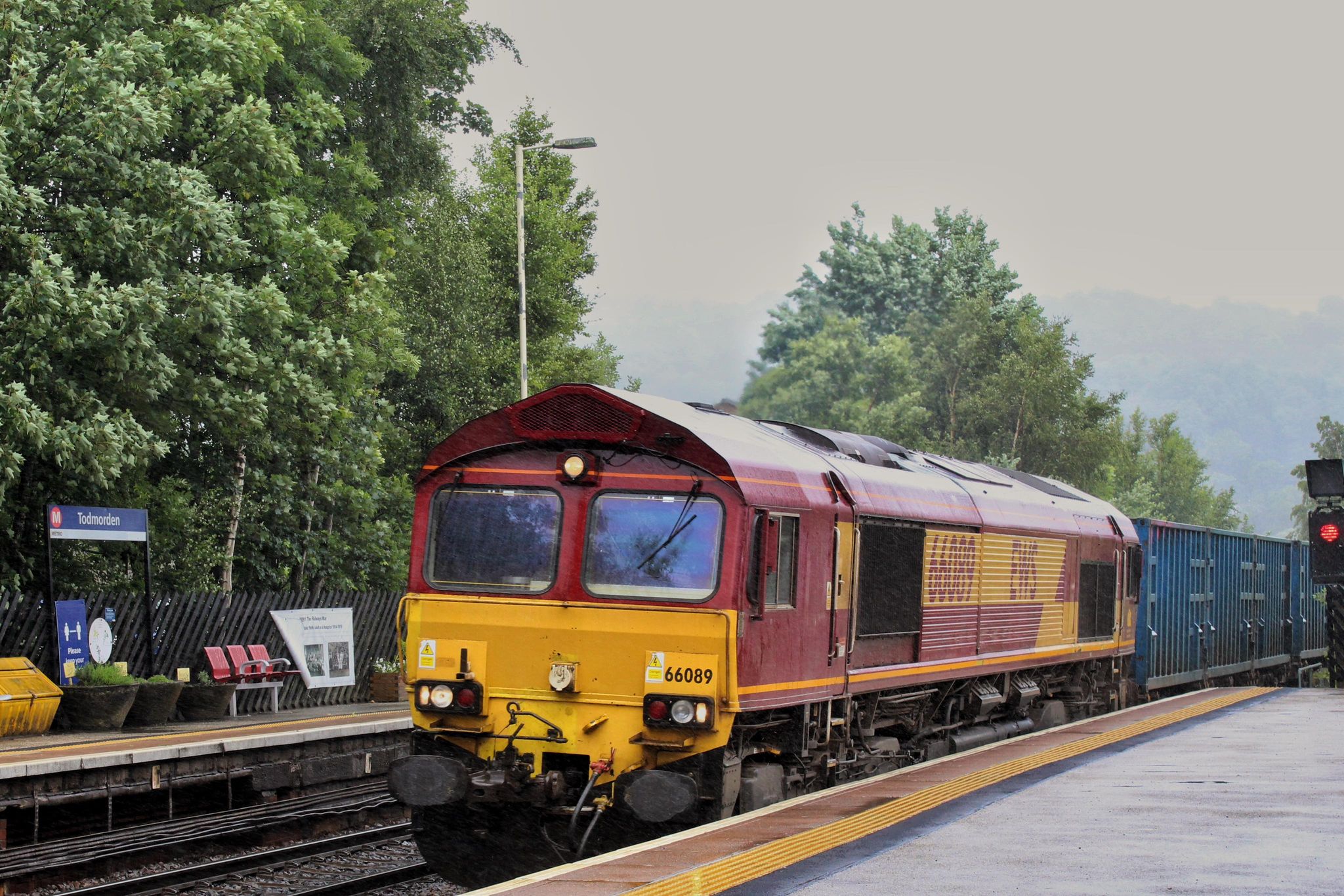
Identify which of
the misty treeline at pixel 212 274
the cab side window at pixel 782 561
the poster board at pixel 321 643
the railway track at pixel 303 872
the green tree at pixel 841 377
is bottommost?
the railway track at pixel 303 872

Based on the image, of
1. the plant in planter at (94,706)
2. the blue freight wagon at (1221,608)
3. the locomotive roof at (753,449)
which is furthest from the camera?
the blue freight wagon at (1221,608)

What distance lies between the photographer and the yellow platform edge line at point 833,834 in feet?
26.4

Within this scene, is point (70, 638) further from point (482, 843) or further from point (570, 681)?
point (570, 681)

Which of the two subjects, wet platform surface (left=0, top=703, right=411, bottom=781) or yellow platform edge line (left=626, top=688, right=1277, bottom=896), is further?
wet platform surface (left=0, top=703, right=411, bottom=781)

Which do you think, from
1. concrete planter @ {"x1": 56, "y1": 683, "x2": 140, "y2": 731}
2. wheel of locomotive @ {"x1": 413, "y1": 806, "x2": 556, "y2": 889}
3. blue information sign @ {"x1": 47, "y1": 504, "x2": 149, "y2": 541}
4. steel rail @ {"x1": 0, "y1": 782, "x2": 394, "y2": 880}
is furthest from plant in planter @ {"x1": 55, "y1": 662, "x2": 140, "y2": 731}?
wheel of locomotive @ {"x1": 413, "y1": 806, "x2": 556, "y2": 889}

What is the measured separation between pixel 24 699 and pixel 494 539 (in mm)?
7809

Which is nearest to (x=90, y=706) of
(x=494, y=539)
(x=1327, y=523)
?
(x=494, y=539)

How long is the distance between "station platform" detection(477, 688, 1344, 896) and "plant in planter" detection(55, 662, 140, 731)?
29.5ft

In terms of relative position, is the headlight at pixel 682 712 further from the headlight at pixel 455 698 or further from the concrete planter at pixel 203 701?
the concrete planter at pixel 203 701

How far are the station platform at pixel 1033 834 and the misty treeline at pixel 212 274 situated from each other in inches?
400

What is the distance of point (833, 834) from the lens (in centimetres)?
953

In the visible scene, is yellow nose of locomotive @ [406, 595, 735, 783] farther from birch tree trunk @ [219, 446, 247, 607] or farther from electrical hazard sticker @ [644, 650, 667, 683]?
birch tree trunk @ [219, 446, 247, 607]

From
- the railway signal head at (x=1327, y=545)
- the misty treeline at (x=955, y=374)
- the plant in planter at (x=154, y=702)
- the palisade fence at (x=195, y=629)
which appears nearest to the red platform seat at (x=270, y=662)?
the palisade fence at (x=195, y=629)

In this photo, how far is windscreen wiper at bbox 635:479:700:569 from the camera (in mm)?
10414
